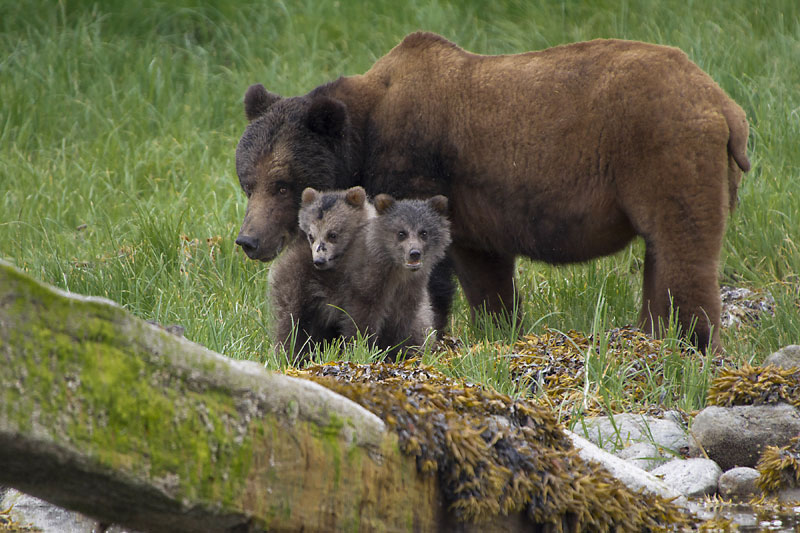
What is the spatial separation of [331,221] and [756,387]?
2.27 meters

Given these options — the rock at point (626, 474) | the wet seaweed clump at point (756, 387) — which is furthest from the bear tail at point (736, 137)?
the rock at point (626, 474)

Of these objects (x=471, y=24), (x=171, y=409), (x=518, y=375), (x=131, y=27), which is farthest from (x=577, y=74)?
(x=131, y=27)

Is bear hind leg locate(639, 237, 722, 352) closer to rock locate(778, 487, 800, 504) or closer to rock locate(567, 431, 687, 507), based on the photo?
rock locate(778, 487, 800, 504)

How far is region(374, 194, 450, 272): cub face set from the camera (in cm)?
509

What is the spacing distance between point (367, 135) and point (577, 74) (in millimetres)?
1324

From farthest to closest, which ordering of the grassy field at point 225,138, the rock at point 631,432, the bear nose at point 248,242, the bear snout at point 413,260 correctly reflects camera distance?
the grassy field at point 225,138 → the bear nose at point 248,242 → the bear snout at point 413,260 → the rock at point 631,432

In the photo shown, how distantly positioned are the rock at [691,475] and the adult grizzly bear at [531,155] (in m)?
1.43

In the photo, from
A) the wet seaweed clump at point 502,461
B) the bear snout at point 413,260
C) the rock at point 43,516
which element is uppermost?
the wet seaweed clump at point 502,461

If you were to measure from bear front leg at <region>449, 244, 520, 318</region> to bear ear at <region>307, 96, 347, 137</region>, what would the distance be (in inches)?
44.4

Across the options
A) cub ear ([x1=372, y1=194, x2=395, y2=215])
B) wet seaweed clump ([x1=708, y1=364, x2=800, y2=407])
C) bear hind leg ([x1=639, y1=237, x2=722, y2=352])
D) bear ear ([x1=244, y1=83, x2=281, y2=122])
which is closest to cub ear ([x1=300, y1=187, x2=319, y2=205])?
cub ear ([x1=372, y1=194, x2=395, y2=215])

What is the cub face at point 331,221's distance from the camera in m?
5.14

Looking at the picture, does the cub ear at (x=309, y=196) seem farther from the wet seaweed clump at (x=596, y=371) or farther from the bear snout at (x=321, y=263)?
the wet seaweed clump at (x=596, y=371)

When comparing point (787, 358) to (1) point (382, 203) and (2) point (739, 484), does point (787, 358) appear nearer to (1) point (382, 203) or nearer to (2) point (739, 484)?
(2) point (739, 484)

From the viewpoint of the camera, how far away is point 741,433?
416cm
